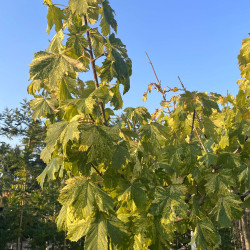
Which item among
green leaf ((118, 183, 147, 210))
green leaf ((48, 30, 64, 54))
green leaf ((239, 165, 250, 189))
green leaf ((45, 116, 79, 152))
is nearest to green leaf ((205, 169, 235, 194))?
green leaf ((239, 165, 250, 189))

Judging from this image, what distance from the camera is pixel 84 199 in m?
1.54

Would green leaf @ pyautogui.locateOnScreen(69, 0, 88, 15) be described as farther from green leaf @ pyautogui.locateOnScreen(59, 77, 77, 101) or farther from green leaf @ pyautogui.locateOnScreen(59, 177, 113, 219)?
green leaf @ pyautogui.locateOnScreen(59, 177, 113, 219)

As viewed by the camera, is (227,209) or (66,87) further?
(227,209)

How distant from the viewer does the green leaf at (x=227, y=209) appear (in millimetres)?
2006

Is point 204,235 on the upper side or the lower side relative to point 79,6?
lower

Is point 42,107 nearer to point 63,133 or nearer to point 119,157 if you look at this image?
point 63,133

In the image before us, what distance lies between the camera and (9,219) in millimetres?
8211

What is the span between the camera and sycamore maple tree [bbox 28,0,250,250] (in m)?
1.56

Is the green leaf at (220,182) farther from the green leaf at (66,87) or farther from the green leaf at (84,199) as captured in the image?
the green leaf at (66,87)

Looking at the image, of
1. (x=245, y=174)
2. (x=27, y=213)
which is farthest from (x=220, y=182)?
(x=27, y=213)

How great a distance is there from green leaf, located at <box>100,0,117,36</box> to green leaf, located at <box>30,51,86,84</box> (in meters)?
0.46

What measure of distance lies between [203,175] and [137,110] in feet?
2.90

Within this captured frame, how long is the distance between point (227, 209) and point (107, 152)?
108cm

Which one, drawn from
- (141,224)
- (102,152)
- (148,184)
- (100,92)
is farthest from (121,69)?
(141,224)
